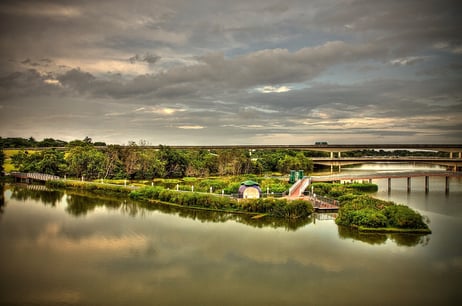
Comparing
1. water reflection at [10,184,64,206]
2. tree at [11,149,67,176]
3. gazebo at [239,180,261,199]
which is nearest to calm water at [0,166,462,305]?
gazebo at [239,180,261,199]

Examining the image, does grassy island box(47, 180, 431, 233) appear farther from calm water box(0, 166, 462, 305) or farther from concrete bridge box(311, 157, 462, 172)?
concrete bridge box(311, 157, 462, 172)

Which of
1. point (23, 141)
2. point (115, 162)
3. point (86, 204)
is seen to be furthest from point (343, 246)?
point (23, 141)

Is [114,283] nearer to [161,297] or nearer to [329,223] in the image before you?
[161,297]

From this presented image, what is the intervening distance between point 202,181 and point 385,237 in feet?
75.9

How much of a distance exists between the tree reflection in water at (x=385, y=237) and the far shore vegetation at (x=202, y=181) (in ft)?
2.17

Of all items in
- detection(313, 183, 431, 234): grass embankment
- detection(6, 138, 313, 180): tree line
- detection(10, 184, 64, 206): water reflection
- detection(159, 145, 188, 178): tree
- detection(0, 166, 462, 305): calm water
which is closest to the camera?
detection(0, 166, 462, 305): calm water

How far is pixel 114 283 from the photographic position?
48.4 feet

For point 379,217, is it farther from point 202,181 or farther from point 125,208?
point 202,181

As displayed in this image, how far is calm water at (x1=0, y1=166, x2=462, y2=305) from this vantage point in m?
13.7

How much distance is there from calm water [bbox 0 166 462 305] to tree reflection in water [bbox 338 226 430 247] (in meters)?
0.06

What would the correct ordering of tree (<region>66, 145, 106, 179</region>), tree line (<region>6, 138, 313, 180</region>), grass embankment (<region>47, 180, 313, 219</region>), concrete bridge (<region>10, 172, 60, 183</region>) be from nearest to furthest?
grass embankment (<region>47, 180, 313, 219</region>) < concrete bridge (<region>10, 172, 60, 183</region>) < tree (<region>66, 145, 106, 179</region>) < tree line (<region>6, 138, 313, 180</region>)

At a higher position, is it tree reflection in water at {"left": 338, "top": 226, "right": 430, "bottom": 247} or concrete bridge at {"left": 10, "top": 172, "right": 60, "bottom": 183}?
concrete bridge at {"left": 10, "top": 172, "right": 60, "bottom": 183}

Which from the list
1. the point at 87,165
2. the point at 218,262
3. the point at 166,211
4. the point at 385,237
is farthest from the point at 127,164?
the point at 385,237

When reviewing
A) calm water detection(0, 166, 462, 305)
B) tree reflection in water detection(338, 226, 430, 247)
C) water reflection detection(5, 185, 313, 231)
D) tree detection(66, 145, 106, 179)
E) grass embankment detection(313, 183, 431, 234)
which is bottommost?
calm water detection(0, 166, 462, 305)
